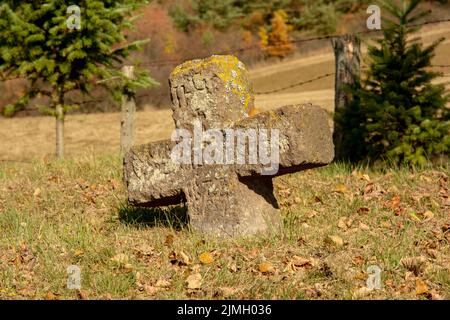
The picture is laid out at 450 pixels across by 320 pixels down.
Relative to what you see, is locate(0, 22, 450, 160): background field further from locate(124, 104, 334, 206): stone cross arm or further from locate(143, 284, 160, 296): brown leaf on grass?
locate(143, 284, 160, 296): brown leaf on grass

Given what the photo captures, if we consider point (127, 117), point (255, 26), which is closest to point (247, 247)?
point (127, 117)

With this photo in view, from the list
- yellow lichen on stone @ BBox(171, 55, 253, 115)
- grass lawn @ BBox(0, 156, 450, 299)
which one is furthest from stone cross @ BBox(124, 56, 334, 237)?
grass lawn @ BBox(0, 156, 450, 299)

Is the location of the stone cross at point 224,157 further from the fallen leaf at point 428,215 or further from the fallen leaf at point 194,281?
the fallen leaf at point 428,215

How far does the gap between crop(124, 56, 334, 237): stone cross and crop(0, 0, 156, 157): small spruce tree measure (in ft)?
17.0

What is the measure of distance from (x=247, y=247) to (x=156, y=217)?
1.60 metres

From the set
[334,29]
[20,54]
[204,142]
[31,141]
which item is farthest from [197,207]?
[334,29]

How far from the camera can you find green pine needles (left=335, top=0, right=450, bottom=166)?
9.20 meters

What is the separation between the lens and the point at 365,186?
796cm

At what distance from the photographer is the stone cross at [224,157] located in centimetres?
593

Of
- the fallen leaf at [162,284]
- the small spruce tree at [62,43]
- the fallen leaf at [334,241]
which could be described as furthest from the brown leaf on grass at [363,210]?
the small spruce tree at [62,43]

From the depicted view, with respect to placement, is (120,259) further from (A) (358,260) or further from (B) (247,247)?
(A) (358,260)

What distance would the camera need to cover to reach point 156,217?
23.5 ft

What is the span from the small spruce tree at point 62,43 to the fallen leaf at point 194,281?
6.75 metres

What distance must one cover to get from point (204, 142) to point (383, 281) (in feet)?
7.13
